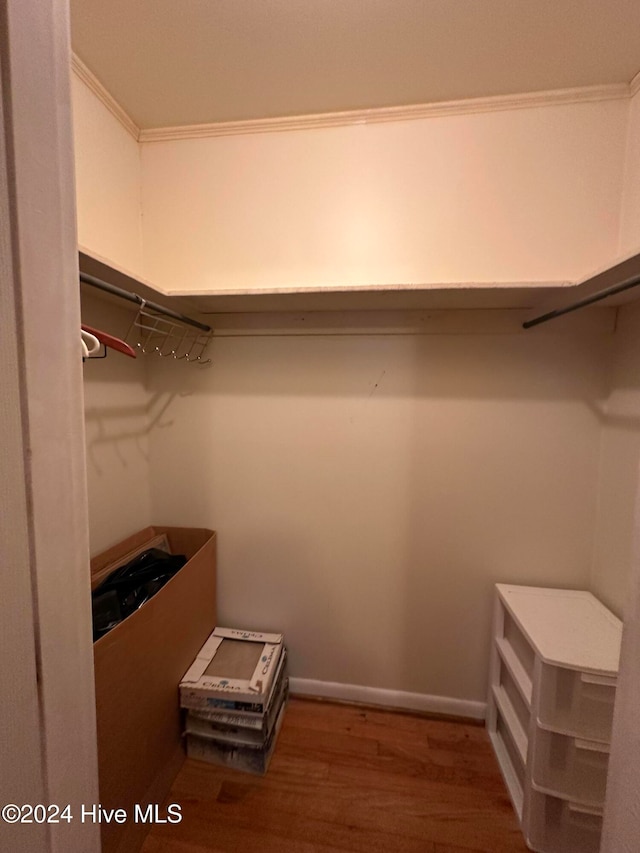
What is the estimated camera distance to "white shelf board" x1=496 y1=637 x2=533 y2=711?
114cm

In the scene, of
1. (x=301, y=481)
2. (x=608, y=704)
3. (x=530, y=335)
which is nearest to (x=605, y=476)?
(x=530, y=335)

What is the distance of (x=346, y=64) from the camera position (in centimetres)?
115

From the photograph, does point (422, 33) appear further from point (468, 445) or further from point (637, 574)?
point (637, 574)

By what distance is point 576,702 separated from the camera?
104cm

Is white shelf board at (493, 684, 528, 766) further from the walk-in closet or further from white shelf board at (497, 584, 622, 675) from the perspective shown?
white shelf board at (497, 584, 622, 675)

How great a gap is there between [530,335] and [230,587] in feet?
5.62

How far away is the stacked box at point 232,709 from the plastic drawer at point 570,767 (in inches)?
35.4

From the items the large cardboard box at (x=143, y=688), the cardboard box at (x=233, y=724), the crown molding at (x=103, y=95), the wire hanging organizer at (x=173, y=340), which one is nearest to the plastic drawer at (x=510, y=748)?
the cardboard box at (x=233, y=724)

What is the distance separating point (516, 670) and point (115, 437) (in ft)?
5.81

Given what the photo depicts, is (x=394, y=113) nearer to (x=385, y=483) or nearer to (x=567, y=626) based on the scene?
(x=385, y=483)

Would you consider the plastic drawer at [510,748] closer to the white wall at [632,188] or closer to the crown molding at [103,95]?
the white wall at [632,188]

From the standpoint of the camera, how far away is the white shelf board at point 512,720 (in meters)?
1.16

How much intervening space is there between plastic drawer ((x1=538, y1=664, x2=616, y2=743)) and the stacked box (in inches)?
36.7

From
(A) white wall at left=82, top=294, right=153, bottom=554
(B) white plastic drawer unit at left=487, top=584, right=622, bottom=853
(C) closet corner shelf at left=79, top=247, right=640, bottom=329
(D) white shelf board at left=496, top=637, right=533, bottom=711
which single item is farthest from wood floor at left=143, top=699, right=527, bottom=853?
(C) closet corner shelf at left=79, top=247, right=640, bottom=329
